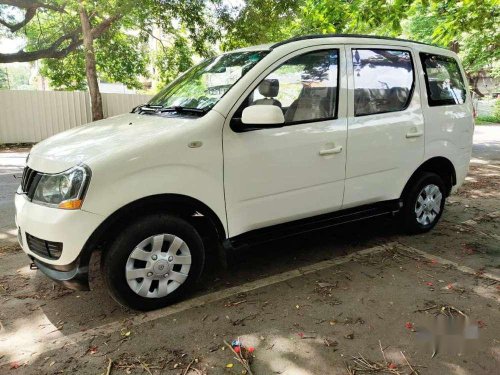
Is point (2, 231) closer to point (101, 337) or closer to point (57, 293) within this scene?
point (57, 293)

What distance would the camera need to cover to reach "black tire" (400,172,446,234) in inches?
176

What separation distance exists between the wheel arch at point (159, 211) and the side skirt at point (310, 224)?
183mm

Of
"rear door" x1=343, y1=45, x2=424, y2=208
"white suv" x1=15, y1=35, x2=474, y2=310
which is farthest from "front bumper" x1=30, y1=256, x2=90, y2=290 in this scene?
"rear door" x1=343, y1=45, x2=424, y2=208

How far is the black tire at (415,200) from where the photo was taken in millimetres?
4477

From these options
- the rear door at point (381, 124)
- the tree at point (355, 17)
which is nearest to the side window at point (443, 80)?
the rear door at point (381, 124)

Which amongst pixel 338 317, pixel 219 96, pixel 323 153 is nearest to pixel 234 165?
pixel 219 96

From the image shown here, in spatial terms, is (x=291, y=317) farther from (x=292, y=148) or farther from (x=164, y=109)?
(x=164, y=109)

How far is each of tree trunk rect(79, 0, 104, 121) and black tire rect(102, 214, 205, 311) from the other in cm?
1134

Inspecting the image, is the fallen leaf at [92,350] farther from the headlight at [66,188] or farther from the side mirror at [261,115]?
Answer: the side mirror at [261,115]

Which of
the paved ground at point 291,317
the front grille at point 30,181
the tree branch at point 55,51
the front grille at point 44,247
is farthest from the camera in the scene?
the tree branch at point 55,51

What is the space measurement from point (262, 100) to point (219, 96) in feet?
1.14

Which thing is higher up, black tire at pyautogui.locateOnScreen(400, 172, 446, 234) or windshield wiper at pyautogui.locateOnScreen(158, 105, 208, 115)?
windshield wiper at pyautogui.locateOnScreen(158, 105, 208, 115)

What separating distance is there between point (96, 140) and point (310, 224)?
1.94 meters

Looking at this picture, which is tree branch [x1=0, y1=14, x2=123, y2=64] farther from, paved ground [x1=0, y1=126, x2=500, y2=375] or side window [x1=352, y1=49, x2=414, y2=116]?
paved ground [x1=0, y1=126, x2=500, y2=375]
